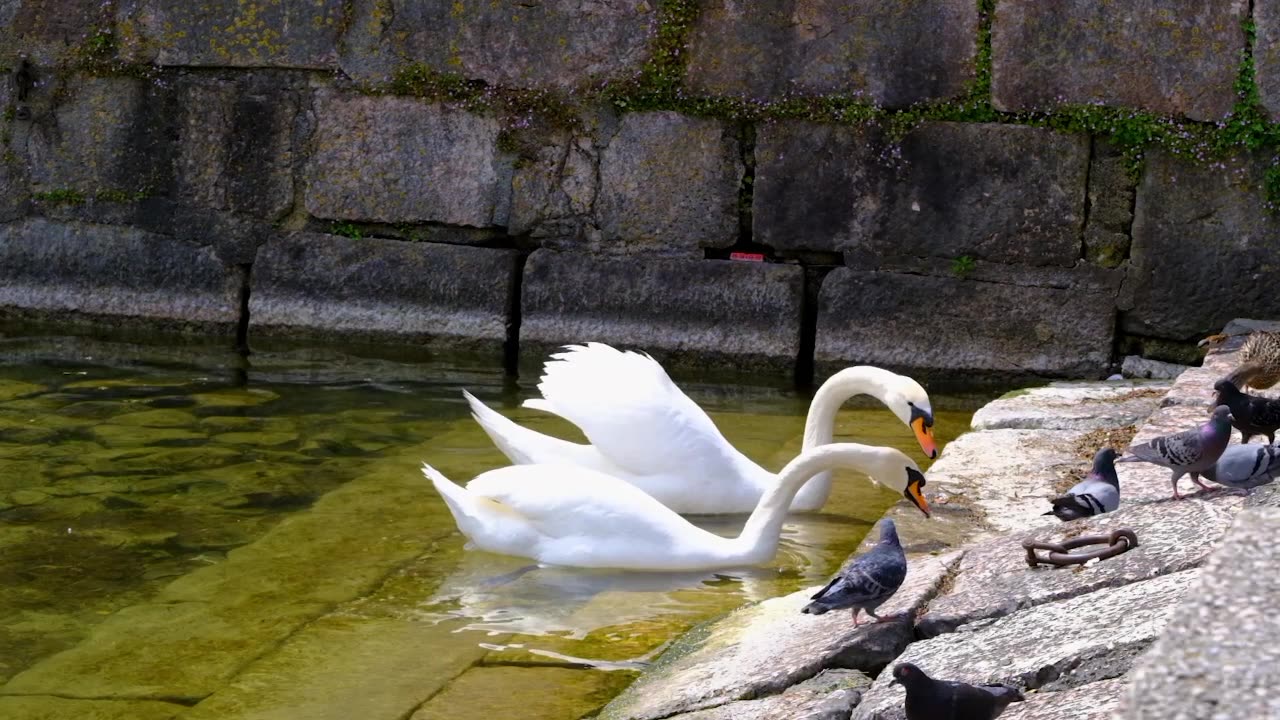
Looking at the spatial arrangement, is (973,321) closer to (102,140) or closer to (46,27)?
(102,140)

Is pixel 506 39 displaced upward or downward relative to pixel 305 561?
upward

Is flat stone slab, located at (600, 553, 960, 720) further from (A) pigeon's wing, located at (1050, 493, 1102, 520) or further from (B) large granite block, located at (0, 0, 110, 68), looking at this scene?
(B) large granite block, located at (0, 0, 110, 68)

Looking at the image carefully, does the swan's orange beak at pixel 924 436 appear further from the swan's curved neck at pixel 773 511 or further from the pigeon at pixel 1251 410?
the pigeon at pixel 1251 410

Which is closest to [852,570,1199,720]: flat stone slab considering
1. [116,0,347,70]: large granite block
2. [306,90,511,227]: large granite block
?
[306,90,511,227]: large granite block

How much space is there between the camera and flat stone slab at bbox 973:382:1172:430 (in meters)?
5.72

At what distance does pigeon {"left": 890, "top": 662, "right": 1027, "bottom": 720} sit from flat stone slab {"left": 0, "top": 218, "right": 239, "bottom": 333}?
610 cm

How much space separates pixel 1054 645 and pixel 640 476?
2.58 metres

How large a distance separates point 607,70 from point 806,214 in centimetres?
110

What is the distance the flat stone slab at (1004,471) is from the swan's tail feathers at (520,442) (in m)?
1.12

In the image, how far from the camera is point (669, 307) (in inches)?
302

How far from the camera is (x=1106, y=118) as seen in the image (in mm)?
7215

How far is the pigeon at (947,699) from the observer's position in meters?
2.39

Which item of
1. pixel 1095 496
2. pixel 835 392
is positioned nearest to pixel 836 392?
pixel 835 392

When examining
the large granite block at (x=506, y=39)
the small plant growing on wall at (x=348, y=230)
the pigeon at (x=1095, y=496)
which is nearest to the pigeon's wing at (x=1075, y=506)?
the pigeon at (x=1095, y=496)
